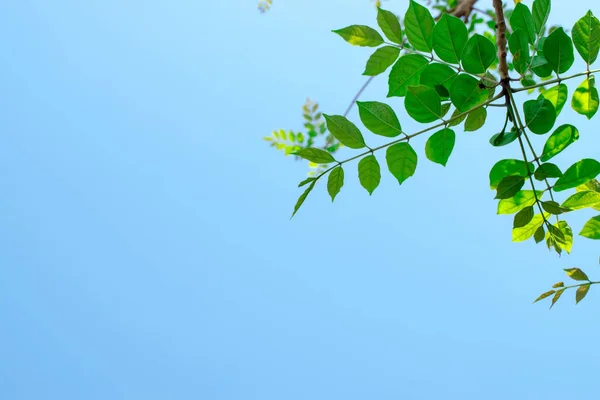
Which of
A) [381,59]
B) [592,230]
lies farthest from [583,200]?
[381,59]

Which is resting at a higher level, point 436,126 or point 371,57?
point 371,57

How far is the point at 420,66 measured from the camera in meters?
0.70

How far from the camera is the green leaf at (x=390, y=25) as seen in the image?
748 mm

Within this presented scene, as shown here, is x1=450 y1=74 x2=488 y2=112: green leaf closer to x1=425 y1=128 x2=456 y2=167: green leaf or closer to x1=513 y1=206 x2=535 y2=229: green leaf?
x1=425 y1=128 x2=456 y2=167: green leaf

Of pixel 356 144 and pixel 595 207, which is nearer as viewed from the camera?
pixel 356 144

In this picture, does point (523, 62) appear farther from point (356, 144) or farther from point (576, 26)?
point (356, 144)

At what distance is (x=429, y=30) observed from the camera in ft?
2.25

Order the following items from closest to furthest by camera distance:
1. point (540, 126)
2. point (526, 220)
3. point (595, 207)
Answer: point (540, 126)
point (526, 220)
point (595, 207)

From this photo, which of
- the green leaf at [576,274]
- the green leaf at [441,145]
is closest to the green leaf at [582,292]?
the green leaf at [576,274]

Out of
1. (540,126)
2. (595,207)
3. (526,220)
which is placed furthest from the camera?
(595,207)

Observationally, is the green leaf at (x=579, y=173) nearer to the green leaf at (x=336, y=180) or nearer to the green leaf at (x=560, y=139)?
the green leaf at (x=560, y=139)

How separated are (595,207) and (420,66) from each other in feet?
1.28

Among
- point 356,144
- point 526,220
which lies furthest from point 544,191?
point 356,144

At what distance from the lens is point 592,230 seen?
754 mm
